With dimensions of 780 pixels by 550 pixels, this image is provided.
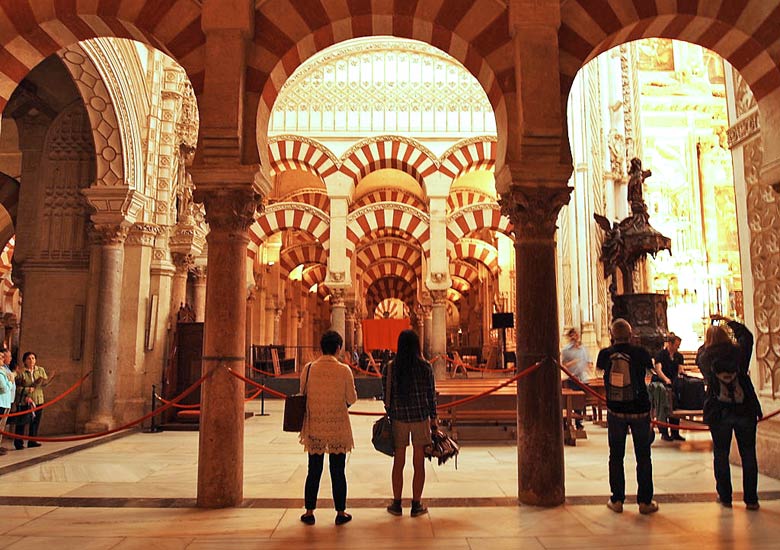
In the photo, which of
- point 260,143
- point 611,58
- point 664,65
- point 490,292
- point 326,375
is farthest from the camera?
point 490,292

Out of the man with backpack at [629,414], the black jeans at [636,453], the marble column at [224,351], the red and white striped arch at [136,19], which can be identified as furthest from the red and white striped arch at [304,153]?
the black jeans at [636,453]

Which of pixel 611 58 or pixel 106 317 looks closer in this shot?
pixel 106 317

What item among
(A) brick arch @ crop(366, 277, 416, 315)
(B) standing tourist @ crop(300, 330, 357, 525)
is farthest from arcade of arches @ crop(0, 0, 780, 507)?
(A) brick arch @ crop(366, 277, 416, 315)

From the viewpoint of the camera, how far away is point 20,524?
3.72 m

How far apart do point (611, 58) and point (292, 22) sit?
11.6 metres

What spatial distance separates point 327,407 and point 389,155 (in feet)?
38.5

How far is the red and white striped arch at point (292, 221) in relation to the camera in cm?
1528

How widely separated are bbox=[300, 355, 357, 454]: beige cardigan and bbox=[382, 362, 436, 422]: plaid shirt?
0.90 feet

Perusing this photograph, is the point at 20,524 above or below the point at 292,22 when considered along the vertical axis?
below

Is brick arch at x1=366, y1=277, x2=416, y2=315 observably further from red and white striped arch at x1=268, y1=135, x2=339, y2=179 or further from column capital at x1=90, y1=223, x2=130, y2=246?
column capital at x1=90, y1=223, x2=130, y2=246

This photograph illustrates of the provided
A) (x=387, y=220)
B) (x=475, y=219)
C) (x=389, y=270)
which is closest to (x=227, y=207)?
(x=387, y=220)

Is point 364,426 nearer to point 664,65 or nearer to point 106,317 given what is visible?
point 106,317

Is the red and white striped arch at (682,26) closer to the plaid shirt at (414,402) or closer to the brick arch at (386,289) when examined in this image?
the plaid shirt at (414,402)

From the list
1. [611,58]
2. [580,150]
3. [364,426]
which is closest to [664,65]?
[611,58]
